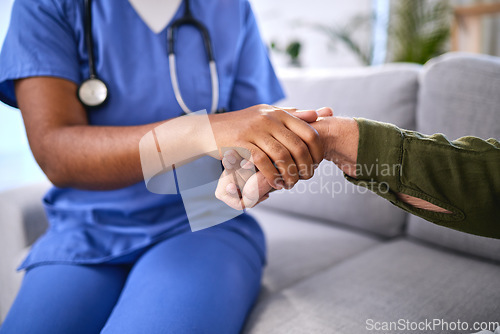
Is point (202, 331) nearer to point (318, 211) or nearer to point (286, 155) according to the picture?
point (286, 155)

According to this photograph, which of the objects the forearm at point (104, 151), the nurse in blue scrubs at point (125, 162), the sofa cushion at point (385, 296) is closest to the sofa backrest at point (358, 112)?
the sofa cushion at point (385, 296)

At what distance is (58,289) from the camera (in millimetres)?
625

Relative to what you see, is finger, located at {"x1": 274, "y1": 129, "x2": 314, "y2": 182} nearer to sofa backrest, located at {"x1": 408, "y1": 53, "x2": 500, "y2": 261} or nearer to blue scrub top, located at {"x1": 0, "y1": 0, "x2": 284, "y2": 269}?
blue scrub top, located at {"x1": 0, "y1": 0, "x2": 284, "y2": 269}

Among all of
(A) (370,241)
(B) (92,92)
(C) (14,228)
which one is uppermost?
(B) (92,92)

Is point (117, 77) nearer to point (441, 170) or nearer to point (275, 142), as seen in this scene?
point (275, 142)

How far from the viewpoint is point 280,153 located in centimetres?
48

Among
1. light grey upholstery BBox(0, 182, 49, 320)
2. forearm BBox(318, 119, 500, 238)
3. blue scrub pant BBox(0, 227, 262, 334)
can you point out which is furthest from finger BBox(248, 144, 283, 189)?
light grey upholstery BBox(0, 182, 49, 320)

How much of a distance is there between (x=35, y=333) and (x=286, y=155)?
Result: 0.45 meters

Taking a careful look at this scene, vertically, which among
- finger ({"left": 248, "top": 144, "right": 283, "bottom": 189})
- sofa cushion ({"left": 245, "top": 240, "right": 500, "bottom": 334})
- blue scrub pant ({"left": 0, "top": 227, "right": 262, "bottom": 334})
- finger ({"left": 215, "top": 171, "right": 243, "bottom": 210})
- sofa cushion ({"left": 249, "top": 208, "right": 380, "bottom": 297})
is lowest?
sofa cushion ({"left": 249, "top": 208, "right": 380, "bottom": 297})

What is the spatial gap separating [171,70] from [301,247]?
0.53 metres

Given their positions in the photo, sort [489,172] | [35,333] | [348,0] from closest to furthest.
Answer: [489,172]
[35,333]
[348,0]

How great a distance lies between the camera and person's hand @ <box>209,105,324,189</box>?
1.60 ft

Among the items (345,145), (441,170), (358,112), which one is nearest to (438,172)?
(441,170)

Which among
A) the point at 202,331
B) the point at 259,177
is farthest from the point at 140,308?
the point at 259,177
